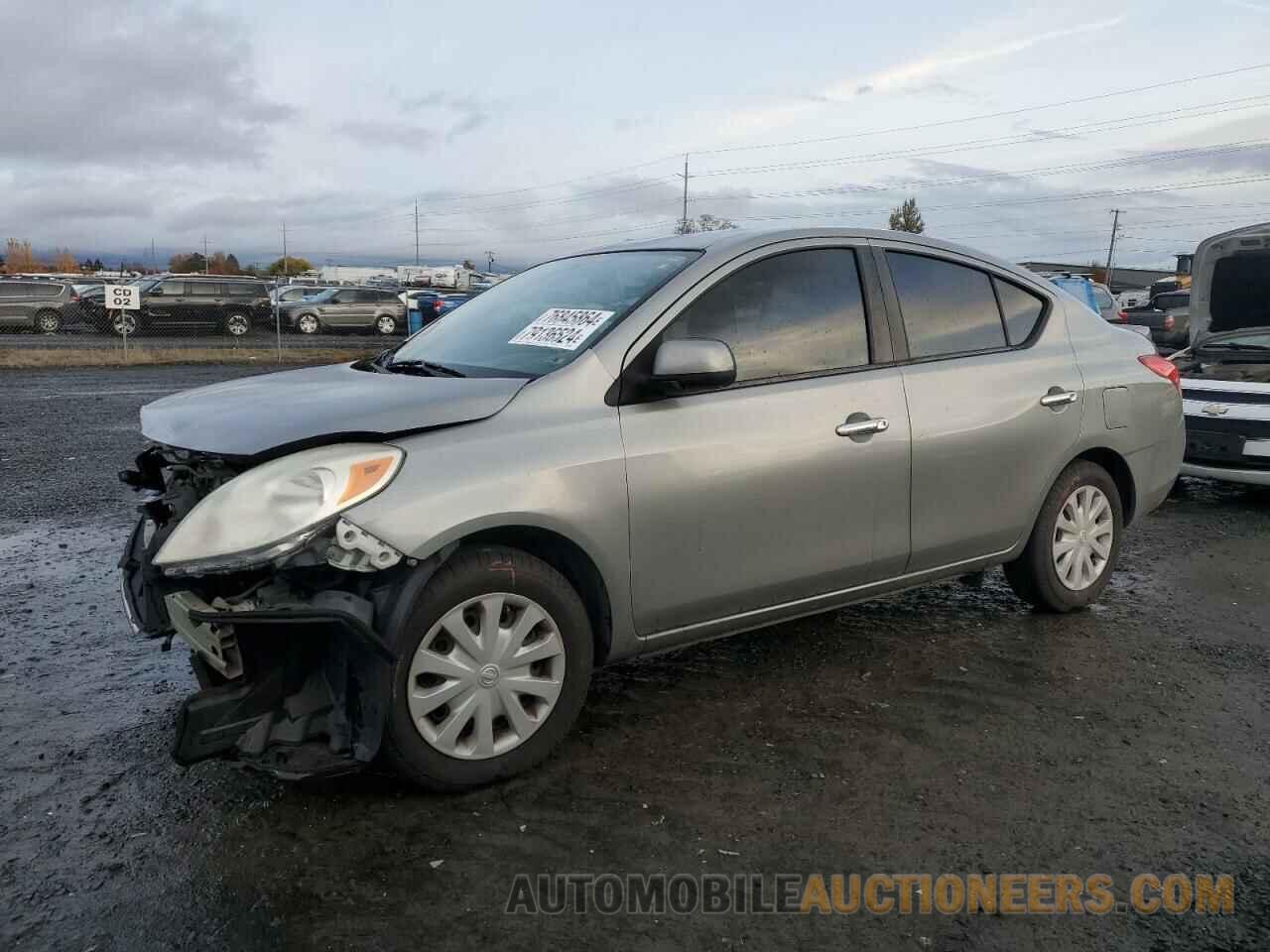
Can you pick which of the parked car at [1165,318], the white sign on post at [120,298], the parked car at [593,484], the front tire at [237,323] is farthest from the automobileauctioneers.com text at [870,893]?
the front tire at [237,323]

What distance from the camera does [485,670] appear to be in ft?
10.4

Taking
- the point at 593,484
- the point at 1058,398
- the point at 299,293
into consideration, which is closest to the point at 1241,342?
the point at 1058,398

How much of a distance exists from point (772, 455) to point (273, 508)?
1.70 meters

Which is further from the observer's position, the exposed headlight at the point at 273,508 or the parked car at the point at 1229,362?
the parked car at the point at 1229,362

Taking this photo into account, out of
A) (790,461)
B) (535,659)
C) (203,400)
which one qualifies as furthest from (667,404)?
(203,400)

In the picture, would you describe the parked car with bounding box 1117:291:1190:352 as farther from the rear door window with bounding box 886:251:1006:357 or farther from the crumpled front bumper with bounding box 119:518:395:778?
the crumpled front bumper with bounding box 119:518:395:778

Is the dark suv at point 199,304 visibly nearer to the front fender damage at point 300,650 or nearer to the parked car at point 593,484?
the parked car at point 593,484

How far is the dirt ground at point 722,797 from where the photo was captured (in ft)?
8.54

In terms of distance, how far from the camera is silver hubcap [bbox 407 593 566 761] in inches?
122

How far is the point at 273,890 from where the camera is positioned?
272 centimetres

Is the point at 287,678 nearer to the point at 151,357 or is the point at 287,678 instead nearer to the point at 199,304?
the point at 151,357

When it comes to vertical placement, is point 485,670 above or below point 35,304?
below

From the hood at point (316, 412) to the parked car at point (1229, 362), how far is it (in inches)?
247

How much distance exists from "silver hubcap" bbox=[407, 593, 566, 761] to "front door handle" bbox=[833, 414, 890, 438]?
137 centimetres
